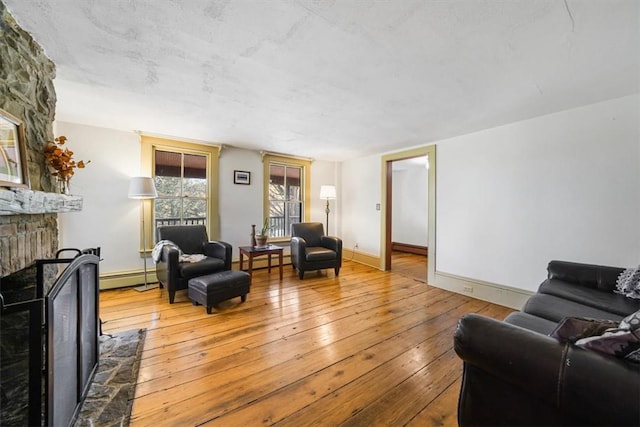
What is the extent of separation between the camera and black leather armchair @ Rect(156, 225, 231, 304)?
291cm

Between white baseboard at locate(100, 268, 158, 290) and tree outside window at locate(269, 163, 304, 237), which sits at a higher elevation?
tree outside window at locate(269, 163, 304, 237)

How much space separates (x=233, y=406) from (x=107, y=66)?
8.23 ft

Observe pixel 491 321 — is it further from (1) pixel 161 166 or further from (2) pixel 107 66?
(1) pixel 161 166

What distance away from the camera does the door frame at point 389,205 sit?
385 centimetres

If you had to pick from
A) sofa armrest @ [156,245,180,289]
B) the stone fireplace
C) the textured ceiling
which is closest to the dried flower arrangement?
the stone fireplace

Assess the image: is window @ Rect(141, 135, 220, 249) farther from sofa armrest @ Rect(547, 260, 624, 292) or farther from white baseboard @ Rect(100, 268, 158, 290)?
sofa armrest @ Rect(547, 260, 624, 292)

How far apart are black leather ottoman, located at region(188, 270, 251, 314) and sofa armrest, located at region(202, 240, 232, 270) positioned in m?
0.47

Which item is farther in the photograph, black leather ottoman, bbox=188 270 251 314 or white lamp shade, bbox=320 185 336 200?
white lamp shade, bbox=320 185 336 200

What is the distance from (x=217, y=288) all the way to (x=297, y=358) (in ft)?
4.06

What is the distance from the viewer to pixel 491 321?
3.58 feet

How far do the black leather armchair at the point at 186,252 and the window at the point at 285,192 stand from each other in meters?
1.36

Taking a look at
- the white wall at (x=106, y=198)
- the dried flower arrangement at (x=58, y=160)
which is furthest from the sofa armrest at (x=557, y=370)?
the white wall at (x=106, y=198)

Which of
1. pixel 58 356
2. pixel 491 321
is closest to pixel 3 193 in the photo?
pixel 58 356

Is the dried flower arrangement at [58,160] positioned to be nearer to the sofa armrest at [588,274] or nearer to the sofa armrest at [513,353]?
the sofa armrest at [513,353]
